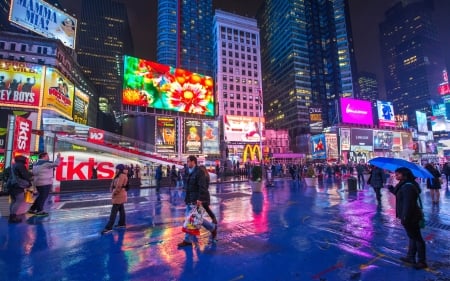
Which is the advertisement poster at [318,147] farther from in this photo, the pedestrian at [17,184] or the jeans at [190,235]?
the pedestrian at [17,184]

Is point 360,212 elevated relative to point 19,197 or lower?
lower

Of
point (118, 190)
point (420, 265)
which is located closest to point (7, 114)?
point (118, 190)

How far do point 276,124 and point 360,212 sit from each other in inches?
4565

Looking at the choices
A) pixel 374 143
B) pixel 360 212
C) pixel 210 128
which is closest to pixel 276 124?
pixel 374 143

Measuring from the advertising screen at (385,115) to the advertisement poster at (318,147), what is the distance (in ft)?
59.1

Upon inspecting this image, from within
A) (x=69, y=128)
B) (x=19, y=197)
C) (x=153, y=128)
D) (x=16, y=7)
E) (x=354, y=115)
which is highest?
(x=16, y=7)

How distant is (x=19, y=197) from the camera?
7.55 meters

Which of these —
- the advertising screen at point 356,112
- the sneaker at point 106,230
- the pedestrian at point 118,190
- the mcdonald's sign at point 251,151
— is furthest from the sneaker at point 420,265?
the advertising screen at point 356,112

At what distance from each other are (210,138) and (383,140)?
53369 mm

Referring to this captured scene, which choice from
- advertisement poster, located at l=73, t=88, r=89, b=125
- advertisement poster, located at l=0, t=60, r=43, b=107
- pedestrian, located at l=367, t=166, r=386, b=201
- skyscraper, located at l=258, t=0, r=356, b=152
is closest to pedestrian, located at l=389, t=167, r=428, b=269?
pedestrian, located at l=367, t=166, r=386, b=201

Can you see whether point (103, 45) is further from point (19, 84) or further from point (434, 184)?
point (434, 184)

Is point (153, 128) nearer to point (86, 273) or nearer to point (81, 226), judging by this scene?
point (81, 226)

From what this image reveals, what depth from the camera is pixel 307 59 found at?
114 m

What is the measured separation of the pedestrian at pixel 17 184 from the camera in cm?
736
